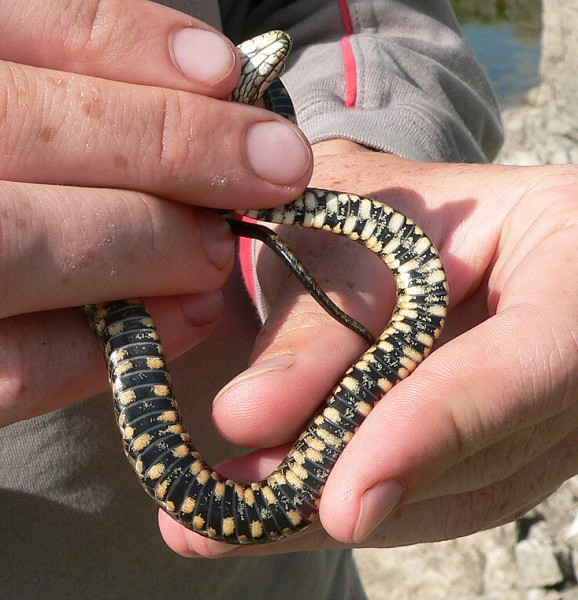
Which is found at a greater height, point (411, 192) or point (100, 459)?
point (411, 192)

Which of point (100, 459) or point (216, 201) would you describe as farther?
point (100, 459)


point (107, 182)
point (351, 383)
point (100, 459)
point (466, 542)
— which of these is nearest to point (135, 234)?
point (107, 182)

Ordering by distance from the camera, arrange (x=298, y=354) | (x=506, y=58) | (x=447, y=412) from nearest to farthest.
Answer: (x=447, y=412)
(x=298, y=354)
(x=506, y=58)

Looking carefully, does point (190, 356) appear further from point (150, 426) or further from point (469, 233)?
point (469, 233)

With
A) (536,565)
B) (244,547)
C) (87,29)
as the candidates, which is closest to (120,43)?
(87,29)

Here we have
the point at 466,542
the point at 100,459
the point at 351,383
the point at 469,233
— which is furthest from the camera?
the point at 466,542

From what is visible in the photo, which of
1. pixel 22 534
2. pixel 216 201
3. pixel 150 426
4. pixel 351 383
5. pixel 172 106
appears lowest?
pixel 22 534

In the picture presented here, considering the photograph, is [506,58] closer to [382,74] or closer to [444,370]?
[382,74]
